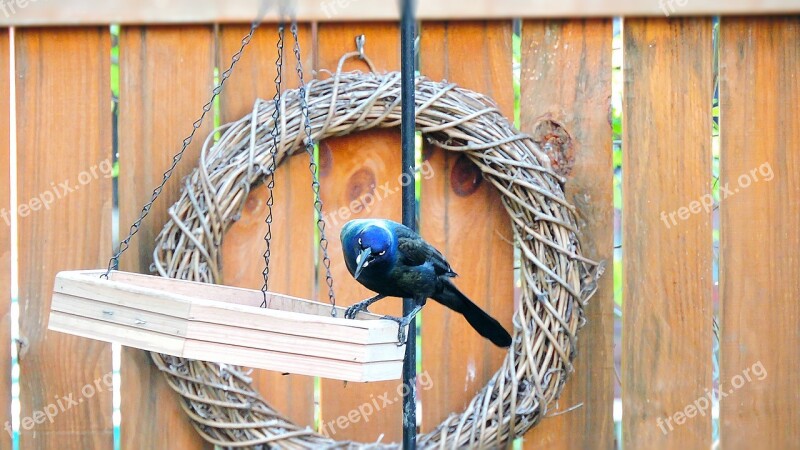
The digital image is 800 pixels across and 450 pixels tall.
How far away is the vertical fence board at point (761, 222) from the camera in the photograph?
3482 millimetres

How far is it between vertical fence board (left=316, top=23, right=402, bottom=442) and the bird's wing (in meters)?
0.46

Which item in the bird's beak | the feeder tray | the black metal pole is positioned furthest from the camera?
the bird's beak

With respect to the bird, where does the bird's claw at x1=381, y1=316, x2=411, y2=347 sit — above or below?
below

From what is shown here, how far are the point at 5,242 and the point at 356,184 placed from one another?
1.31 meters

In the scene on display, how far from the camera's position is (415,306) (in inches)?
119

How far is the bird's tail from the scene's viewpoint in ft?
10.6

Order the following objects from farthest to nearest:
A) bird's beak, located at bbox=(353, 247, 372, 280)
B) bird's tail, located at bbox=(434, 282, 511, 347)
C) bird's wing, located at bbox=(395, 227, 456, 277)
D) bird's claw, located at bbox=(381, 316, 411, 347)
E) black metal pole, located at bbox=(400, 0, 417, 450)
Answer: bird's tail, located at bbox=(434, 282, 511, 347), bird's wing, located at bbox=(395, 227, 456, 277), bird's beak, located at bbox=(353, 247, 372, 280), black metal pole, located at bbox=(400, 0, 417, 450), bird's claw, located at bbox=(381, 316, 411, 347)

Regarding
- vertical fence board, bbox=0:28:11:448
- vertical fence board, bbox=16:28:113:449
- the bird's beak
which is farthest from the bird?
vertical fence board, bbox=0:28:11:448

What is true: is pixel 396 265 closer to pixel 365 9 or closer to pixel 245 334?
pixel 245 334

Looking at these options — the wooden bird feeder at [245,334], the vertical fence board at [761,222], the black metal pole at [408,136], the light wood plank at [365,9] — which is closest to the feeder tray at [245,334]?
the wooden bird feeder at [245,334]

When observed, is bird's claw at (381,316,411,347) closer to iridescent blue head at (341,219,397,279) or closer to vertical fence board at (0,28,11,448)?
iridescent blue head at (341,219,397,279)

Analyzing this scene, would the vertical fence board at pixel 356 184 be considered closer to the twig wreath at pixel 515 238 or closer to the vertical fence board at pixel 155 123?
the twig wreath at pixel 515 238

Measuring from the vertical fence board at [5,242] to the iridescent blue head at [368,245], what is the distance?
136cm

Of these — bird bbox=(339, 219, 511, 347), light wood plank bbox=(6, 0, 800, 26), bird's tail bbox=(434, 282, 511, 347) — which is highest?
light wood plank bbox=(6, 0, 800, 26)
